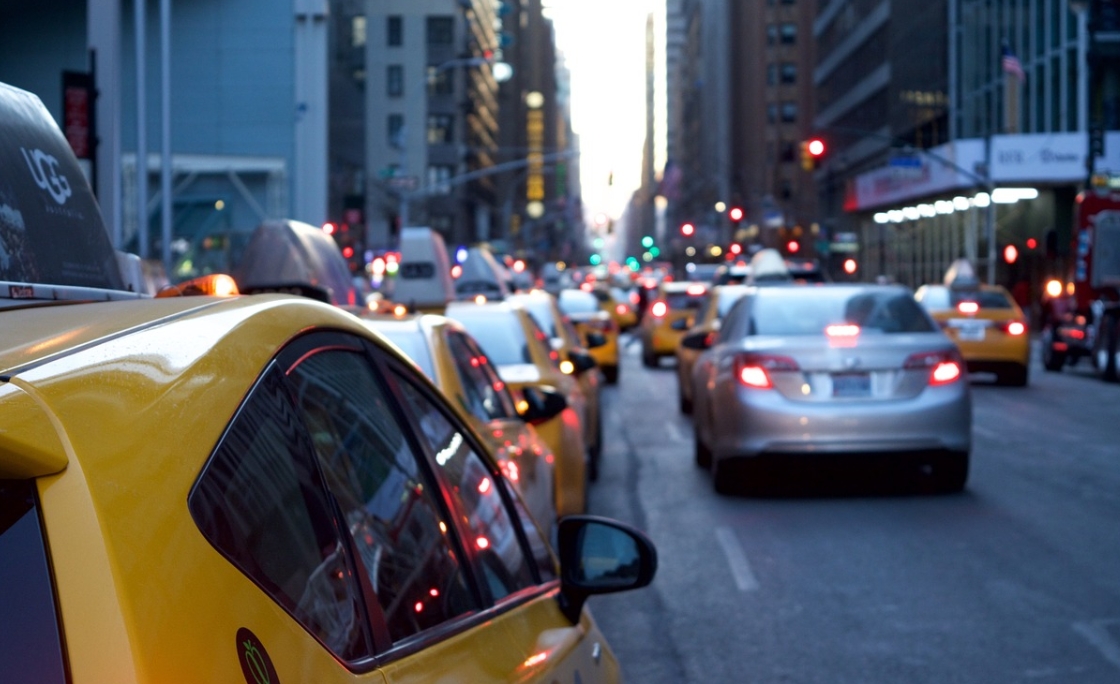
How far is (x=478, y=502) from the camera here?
11.6ft

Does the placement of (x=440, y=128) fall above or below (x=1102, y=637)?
above

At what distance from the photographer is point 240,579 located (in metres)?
1.82

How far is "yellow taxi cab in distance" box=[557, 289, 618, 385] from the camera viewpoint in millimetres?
26969

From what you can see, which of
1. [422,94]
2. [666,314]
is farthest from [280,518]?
[422,94]

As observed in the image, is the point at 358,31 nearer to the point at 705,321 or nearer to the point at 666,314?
the point at 666,314

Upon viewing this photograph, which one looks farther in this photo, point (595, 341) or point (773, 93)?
point (773, 93)

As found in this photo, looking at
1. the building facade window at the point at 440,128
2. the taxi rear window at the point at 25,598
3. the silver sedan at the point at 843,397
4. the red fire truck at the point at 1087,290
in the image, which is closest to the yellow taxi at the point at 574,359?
the silver sedan at the point at 843,397

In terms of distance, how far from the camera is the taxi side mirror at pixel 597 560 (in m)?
3.55

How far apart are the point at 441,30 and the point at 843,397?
89265mm

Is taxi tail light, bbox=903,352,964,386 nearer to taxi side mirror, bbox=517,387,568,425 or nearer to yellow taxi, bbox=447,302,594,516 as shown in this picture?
yellow taxi, bbox=447,302,594,516

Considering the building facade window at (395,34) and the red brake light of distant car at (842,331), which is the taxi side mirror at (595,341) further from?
the building facade window at (395,34)

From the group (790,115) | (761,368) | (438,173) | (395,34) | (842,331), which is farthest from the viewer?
(790,115)

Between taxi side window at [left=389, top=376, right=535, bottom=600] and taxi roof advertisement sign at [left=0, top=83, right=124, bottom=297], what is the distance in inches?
29.6

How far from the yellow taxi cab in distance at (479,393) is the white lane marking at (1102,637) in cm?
258
